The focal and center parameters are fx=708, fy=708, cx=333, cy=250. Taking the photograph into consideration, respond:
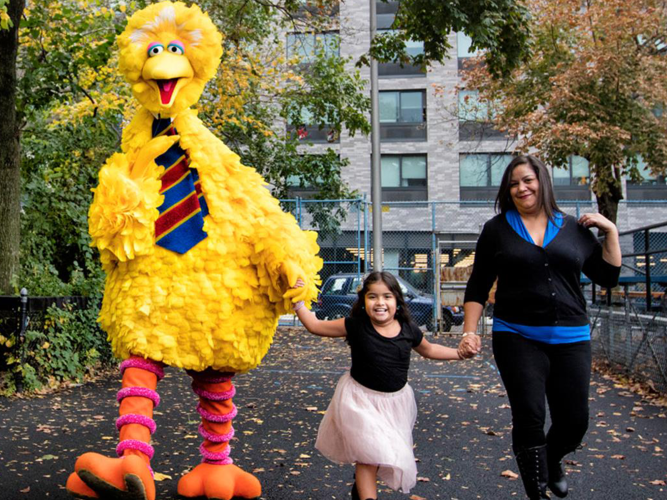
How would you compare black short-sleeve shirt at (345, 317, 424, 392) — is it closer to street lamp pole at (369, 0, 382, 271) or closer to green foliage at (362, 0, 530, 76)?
green foliage at (362, 0, 530, 76)

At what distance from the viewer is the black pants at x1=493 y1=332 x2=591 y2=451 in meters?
3.17

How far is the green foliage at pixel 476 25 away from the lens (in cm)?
716

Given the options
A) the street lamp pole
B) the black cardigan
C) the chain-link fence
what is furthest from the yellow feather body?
the street lamp pole

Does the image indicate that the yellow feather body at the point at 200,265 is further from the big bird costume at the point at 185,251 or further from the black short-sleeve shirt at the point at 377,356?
the black short-sleeve shirt at the point at 377,356

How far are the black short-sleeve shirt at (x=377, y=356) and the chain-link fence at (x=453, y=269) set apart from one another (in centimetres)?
470

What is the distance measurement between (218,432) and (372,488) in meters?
0.90

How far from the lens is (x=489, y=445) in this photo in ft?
16.3

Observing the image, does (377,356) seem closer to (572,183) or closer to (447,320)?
(447,320)

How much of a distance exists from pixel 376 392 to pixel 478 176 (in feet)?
70.9

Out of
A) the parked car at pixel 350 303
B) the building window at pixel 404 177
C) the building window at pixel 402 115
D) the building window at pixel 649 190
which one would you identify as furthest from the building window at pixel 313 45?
the building window at pixel 649 190

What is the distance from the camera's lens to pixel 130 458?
9.43ft

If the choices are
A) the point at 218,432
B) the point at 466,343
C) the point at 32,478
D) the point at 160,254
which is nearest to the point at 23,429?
the point at 32,478

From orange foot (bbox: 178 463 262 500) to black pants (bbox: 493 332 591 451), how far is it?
4.29ft

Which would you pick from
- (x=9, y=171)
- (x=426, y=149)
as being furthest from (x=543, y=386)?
(x=426, y=149)
